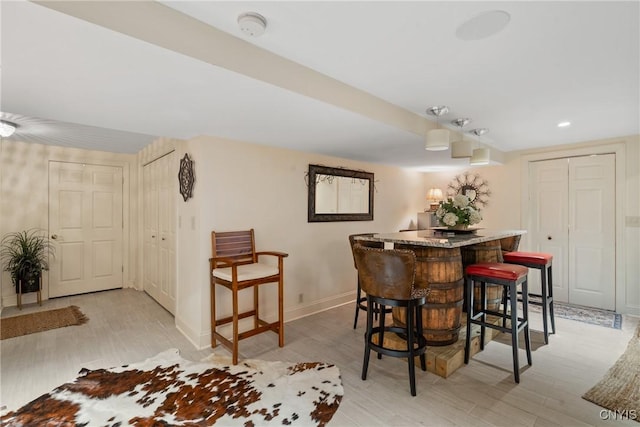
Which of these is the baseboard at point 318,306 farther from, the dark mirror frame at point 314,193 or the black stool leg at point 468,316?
the black stool leg at point 468,316

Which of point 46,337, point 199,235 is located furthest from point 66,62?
point 46,337

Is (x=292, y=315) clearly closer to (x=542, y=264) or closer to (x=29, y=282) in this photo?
(x=542, y=264)

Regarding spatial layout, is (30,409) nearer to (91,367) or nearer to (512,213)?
(91,367)

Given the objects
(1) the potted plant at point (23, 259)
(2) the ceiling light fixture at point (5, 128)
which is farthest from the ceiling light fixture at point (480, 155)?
(1) the potted plant at point (23, 259)

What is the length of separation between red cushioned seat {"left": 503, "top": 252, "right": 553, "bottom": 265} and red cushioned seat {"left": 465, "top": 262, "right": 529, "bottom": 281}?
2.00 feet

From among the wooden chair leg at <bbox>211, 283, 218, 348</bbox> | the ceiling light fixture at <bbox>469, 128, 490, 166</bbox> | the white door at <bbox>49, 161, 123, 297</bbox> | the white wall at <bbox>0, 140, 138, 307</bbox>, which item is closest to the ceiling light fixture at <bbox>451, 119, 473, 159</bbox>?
the ceiling light fixture at <bbox>469, 128, 490, 166</bbox>

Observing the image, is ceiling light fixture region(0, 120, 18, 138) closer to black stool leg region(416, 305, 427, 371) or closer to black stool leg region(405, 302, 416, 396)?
black stool leg region(405, 302, 416, 396)

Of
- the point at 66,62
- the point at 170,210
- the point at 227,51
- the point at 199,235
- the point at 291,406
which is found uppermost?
the point at 227,51

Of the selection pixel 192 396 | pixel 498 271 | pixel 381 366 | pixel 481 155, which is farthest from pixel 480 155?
pixel 192 396

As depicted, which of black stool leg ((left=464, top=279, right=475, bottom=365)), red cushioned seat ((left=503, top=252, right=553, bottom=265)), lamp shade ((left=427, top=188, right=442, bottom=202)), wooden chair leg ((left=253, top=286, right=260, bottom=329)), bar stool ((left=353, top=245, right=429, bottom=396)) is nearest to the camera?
bar stool ((left=353, top=245, right=429, bottom=396))

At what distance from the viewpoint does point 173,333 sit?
126 inches

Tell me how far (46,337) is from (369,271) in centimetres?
340

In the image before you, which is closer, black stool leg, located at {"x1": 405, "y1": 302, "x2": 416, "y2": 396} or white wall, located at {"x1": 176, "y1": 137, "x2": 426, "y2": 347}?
black stool leg, located at {"x1": 405, "y1": 302, "x2": 416, "y2": 396}

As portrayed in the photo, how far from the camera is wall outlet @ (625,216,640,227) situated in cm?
375
